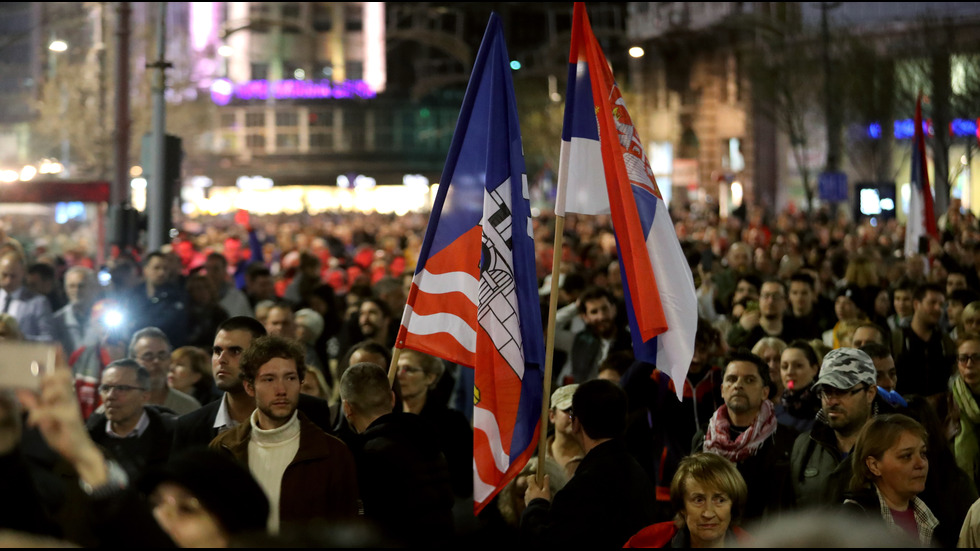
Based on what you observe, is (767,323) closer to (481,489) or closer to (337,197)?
(481,489)

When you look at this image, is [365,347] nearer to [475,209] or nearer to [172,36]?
[475,209]

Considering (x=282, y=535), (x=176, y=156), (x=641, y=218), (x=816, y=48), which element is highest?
(x=816, y=48)

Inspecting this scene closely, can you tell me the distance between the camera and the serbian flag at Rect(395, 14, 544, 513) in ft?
19.4

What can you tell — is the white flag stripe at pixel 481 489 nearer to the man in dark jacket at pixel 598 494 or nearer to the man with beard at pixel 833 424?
the man in dark jacket at pixel 598 494

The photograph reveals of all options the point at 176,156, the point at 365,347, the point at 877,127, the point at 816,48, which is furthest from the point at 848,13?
the point at 365,347

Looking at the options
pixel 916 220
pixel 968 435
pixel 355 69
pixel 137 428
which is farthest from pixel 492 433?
pixel 355 69

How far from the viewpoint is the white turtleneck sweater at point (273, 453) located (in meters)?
5.19

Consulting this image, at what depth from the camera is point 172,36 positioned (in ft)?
181

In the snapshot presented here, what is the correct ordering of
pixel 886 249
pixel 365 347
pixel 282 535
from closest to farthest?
1. pixel 282 535
2. pixel 365 347
3. pixel 886 249

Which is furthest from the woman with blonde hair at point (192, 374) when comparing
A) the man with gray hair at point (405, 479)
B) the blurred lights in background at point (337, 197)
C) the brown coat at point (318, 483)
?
the blurred lights in background at point (337, 197)

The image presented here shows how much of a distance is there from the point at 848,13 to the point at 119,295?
128 feet

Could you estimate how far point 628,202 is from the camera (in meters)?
6.32

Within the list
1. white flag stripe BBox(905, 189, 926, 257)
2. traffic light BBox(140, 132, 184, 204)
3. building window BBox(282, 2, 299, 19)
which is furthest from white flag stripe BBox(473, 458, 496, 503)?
building window BBox(282, 2, 299, 19)

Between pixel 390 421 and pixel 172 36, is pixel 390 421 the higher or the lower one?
the lower one
